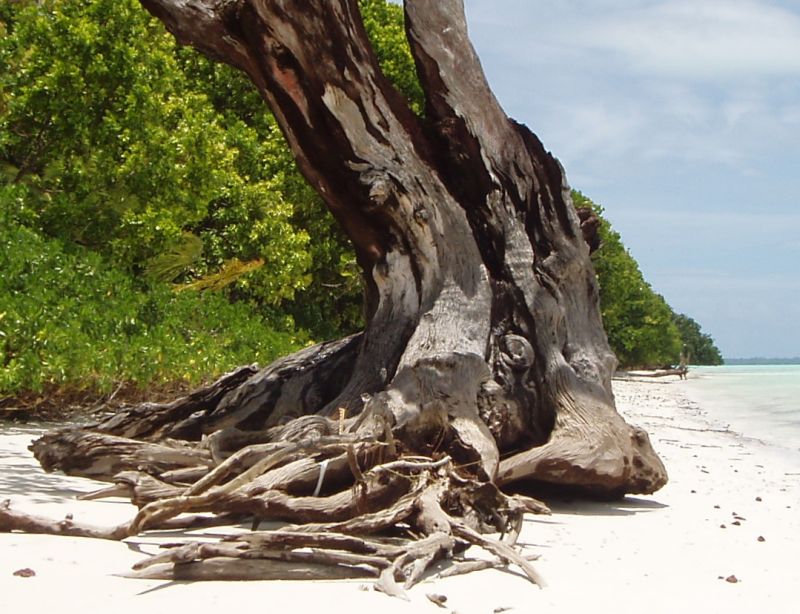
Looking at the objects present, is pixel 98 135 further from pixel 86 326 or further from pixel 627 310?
pixel 627 310

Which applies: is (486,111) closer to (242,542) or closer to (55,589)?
(242,542)

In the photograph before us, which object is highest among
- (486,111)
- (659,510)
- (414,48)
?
(414,48)

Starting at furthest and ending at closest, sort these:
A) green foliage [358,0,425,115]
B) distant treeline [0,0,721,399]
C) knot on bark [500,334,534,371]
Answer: green foliage [358,0,425,115] < distant treeline [0,0,721,399] < knot on bark [500,334,534,371]

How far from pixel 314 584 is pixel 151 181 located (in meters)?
11.2

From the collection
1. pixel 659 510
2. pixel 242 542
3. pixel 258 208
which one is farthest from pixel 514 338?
pixel 258 208

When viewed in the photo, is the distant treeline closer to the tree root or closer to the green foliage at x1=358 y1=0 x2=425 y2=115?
the green foliage at x1=358 y1=0 x2=425 y2=115

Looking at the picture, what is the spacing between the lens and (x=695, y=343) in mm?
142250

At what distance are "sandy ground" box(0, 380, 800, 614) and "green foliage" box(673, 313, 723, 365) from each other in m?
129

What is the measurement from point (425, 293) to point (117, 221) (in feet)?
28.0

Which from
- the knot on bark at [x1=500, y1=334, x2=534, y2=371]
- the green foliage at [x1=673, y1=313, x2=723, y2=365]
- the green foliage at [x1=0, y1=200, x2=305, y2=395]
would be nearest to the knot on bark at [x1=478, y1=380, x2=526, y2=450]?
the knot on bark at [x1=500, y1=334, x2=534, y2=371]

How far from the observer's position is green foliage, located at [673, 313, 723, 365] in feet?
443

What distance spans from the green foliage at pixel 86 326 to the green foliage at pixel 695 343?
406ft

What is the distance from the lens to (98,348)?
35.6 feet

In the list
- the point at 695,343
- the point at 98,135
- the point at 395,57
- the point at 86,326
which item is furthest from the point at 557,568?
the point at 695,343
